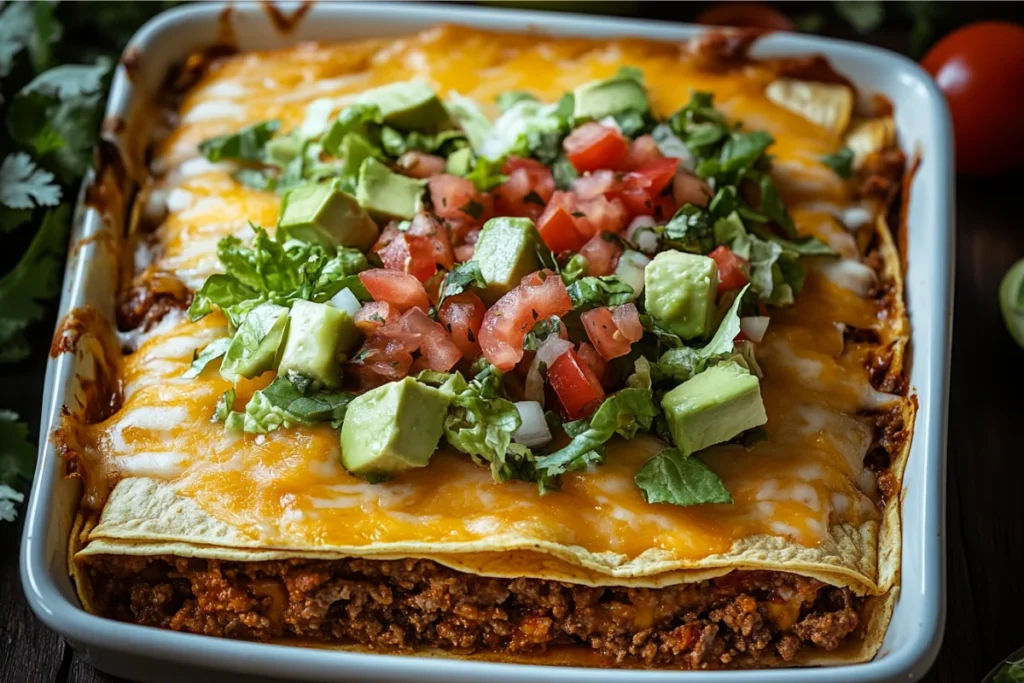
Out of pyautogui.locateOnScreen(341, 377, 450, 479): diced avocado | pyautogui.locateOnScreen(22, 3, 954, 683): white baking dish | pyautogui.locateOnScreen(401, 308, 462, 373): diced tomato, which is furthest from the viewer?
pyautogui.locateOnScreen(401, 308, 462, 373): diced tomato

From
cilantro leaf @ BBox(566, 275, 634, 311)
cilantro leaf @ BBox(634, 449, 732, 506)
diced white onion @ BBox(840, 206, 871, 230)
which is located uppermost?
cilantro leaf @ BBox(566, 275, 634, 311)

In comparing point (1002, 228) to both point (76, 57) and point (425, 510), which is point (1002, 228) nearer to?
point (425, 510)

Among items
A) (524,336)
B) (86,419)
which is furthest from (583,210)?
(86,419)

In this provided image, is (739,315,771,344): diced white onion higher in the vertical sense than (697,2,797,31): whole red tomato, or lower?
higher

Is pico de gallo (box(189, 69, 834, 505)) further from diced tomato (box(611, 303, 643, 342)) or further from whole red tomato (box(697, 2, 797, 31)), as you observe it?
whole red tomato (box(697, 2, 797, 31))

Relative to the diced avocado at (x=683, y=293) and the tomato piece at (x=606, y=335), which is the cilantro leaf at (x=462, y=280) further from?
the diced avocado at (x=683, y=293)

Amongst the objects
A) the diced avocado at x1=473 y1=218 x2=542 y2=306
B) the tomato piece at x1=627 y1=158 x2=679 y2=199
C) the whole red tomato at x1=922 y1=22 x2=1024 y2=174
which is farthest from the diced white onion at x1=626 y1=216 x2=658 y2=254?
the whole red tomato at x1=922 y1=22 x2=1024 y2=174
